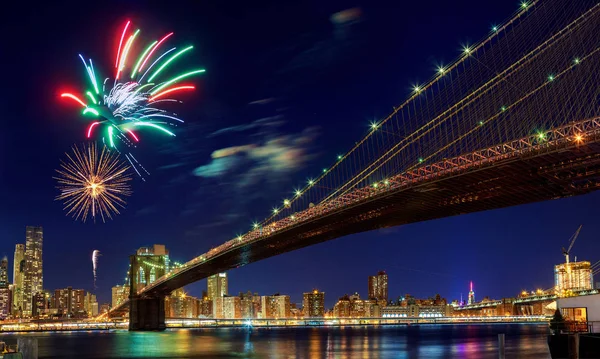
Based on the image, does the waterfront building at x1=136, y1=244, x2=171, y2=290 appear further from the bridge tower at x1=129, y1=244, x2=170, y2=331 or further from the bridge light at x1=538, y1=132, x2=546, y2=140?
the bridge light at x1=538, y1=132, x2=546, y2=140

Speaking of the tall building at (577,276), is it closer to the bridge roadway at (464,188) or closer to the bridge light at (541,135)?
the bridge roadway at (464,188)

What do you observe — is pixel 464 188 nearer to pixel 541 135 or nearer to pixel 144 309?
pixel 541 135

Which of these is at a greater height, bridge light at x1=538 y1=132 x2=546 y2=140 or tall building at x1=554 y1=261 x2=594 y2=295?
bridge light at x1=538 y1=132 x2=546 y2=140

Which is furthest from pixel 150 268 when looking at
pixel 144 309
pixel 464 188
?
pixel 464 188

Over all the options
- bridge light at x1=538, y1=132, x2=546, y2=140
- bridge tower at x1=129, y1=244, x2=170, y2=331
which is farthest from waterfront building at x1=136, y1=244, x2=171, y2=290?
bridge light at x1=538, y1=132, x2=546, y2=140

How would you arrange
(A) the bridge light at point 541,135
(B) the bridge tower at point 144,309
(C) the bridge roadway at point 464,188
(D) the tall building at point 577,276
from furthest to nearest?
(B) the bridge tower at point 144,309 < (D) the tall building at point 577,276 < (C) the bridge roadway at point 464,188 < (A) the bridge light at point 541,135

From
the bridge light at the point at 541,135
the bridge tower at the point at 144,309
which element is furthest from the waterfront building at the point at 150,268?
the bridge light at the point at 541,135

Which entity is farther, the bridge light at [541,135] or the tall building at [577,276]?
the tall building at [577,276]

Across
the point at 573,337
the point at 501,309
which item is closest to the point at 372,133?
the point at 573,337
